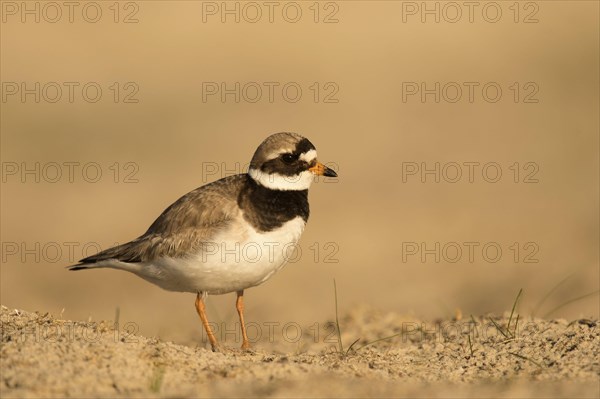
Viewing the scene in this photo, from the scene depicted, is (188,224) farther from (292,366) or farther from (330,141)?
(330,141)

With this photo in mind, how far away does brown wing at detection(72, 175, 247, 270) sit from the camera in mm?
7234

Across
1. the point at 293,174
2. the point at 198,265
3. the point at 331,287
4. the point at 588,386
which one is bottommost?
the point at 331,287

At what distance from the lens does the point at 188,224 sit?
742cm

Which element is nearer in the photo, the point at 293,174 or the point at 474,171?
the point at 293,174

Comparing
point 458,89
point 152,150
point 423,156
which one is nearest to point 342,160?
point 423,156

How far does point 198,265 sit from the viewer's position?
7.10 m

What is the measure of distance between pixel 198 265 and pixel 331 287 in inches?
255

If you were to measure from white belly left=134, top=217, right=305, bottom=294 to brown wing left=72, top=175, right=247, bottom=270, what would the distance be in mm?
106

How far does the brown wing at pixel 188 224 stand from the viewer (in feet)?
23.7

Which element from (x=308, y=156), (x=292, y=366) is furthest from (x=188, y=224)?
(x=292, y=366)

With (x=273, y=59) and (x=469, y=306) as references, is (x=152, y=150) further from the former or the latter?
(x=469, y=306)

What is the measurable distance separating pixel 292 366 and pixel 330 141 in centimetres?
1421

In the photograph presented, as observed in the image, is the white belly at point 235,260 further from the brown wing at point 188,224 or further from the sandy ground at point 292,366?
the sandy ground at point 292,366

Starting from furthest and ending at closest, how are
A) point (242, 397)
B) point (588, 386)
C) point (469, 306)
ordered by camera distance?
point (469, 306), point (588, 386), point (242, 397)
